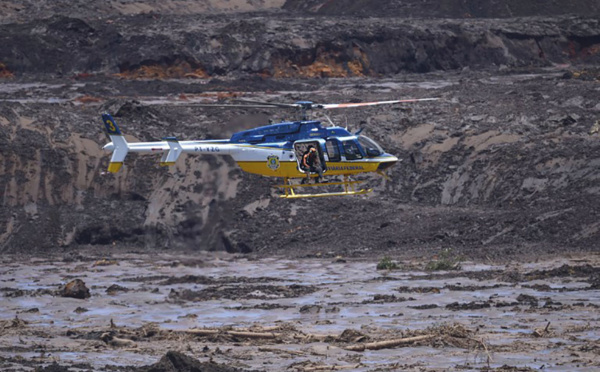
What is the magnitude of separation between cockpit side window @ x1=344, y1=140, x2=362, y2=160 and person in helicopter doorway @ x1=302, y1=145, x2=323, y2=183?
773 mm

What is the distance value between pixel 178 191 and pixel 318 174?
10.7 metres

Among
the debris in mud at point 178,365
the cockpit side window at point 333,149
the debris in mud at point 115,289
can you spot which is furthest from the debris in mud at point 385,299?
the debris in mud at point 178,365

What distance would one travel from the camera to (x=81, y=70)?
61.0 metres

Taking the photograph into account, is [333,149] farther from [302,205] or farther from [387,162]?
[302,205]

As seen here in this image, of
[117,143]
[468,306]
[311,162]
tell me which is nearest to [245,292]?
[311,162]

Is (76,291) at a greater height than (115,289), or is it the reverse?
(76,291)

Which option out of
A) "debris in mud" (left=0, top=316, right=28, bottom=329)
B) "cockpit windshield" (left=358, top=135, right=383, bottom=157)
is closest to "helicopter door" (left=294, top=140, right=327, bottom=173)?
A: "cockpit windshield" (left=358, top=135, right=383, bottom=157)

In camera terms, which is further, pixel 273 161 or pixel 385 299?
pixel 273 161

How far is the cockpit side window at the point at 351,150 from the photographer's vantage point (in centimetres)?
2719

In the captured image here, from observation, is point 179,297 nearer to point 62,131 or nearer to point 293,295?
point 293,295

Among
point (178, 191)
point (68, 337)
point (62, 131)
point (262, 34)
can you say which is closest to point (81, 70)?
point (262, 34)

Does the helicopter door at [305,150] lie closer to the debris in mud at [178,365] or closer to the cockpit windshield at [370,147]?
the cockpit windshield at [370,147]

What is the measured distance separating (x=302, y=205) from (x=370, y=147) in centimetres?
869

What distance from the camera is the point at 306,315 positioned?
21.6 metres
